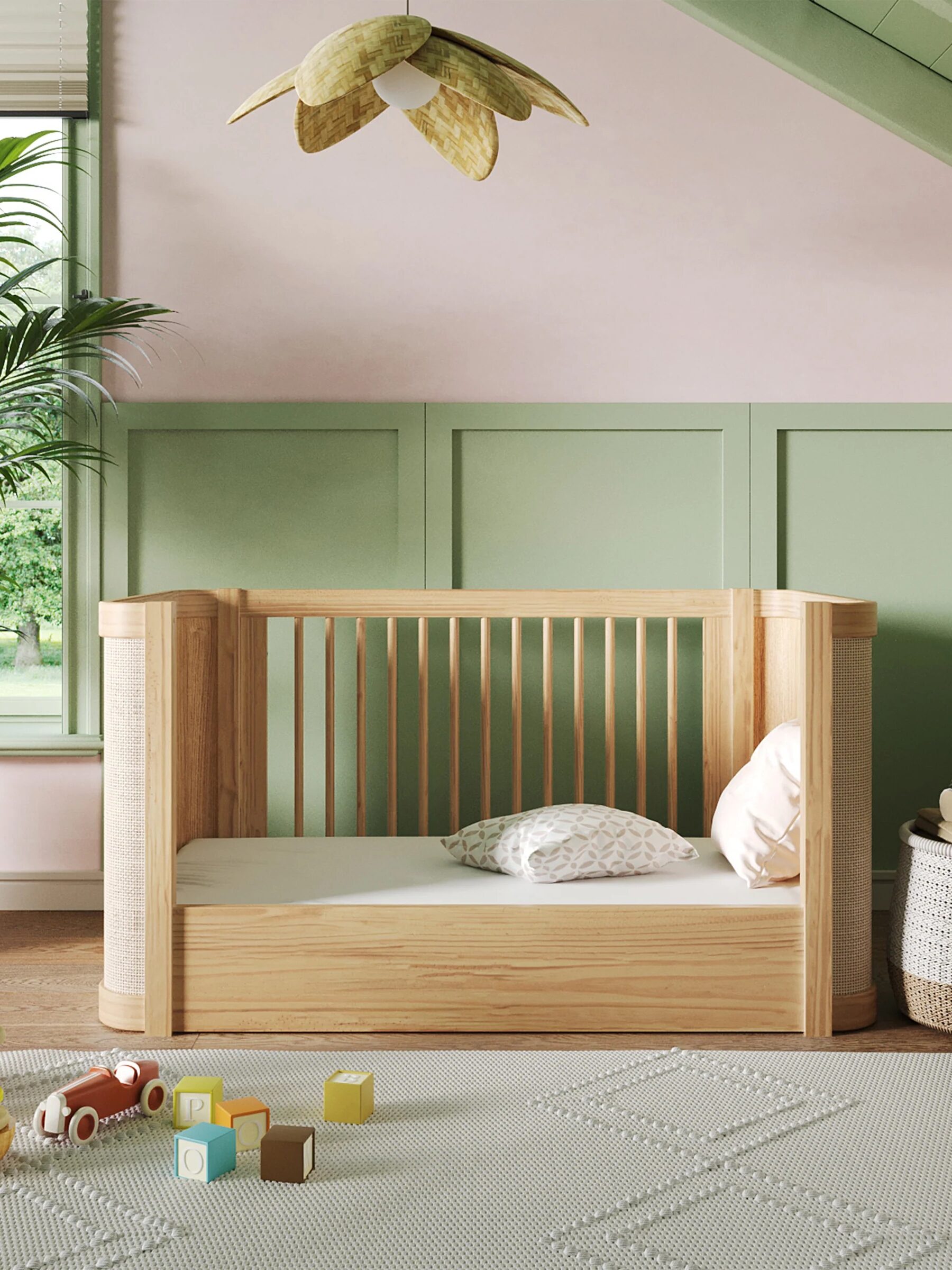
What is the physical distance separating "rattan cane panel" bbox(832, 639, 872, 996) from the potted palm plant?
153 centimetres

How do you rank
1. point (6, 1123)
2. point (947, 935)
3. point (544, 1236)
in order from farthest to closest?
point (947, 935), point (6, 1123), point (544, 1236)

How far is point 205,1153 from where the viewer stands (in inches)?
50.3

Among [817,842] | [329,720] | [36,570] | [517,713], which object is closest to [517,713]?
[517,713]

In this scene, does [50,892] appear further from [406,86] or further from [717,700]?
[406,86]

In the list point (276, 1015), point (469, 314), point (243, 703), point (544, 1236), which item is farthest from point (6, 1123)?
point (469, 314)

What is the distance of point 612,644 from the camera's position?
2.36 metres

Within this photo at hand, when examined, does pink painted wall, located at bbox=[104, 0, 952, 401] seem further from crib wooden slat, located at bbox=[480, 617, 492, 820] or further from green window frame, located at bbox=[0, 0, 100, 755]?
crib wooden slat, located at bbox=[480, 617, 492, 820]

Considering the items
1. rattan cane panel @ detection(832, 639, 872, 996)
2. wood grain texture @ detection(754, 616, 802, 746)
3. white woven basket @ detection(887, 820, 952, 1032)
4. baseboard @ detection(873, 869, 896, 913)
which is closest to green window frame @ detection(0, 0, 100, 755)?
wood grain texture @ detection(754, 616, 802, 746)

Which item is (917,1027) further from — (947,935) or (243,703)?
(243,703)

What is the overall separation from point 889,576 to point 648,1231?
1.77 meters

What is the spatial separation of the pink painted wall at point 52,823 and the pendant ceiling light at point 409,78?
5.45 ft

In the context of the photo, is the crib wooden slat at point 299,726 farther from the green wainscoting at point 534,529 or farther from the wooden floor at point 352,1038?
the wooden floor at point 352,1038

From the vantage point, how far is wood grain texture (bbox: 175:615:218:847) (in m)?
2.10

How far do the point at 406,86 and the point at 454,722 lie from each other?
135 centimetres
